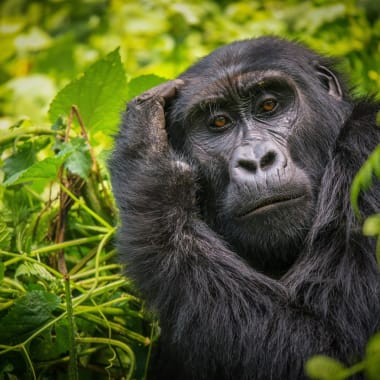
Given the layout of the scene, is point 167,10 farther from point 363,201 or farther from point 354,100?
point 363,201

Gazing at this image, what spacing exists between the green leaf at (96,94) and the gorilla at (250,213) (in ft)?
1.00

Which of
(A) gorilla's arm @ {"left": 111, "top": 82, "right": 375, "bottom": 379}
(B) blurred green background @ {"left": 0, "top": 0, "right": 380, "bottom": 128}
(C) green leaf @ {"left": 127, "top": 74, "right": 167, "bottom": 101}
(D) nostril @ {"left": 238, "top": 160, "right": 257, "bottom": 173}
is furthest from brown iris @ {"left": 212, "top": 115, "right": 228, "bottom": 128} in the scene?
(B) blurred green background @ {"left": 0, "top": 0, "right": 380, "bottom": 128}

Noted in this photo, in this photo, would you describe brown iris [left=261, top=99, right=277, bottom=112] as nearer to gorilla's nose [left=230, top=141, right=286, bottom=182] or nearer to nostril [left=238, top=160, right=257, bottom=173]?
gorilla's nose [left=230, top=141, right=286, bottom=182]

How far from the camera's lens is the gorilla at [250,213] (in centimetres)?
329

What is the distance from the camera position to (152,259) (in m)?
3.59

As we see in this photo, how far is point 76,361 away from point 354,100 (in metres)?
2.15

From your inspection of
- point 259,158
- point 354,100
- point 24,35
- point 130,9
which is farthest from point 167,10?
point 259,158

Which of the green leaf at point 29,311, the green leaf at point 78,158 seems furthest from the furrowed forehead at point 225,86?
the green leaf at point 29,311

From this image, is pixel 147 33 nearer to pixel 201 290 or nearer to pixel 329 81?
pixel 329 81

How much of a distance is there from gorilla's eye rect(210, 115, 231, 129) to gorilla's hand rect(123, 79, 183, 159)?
0.28 metres

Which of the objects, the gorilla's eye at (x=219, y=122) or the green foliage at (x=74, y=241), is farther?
the gorilla's eye at (x=219, y=122)

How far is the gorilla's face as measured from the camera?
3645 mm

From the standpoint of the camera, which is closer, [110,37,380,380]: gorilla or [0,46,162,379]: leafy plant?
[110,37,380,380]: gorilla

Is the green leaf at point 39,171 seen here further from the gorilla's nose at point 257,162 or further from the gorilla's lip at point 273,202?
the gorilla's lip at point 273,202
